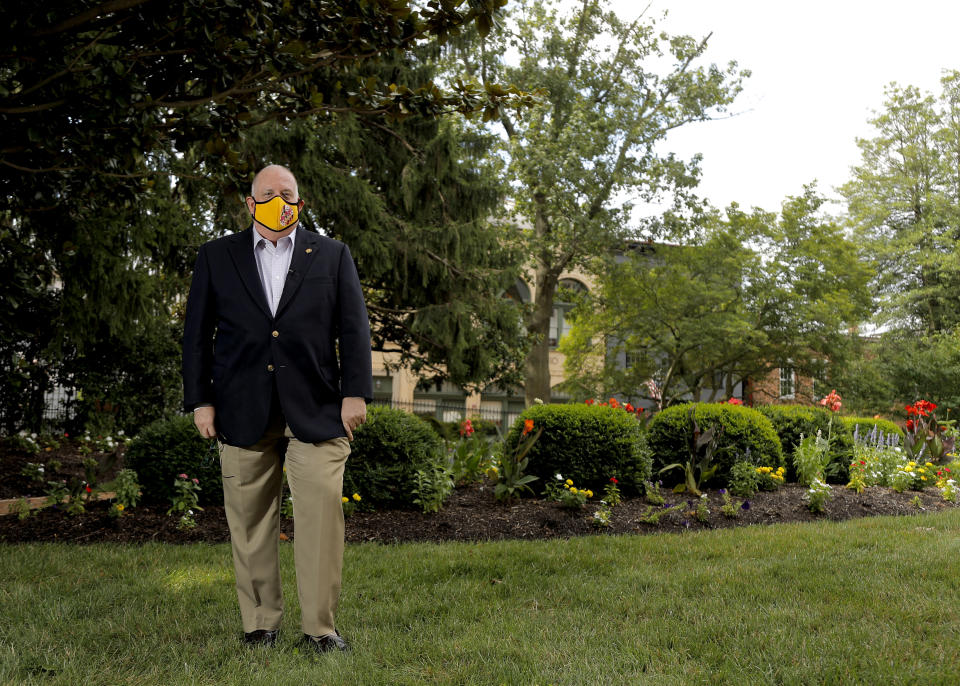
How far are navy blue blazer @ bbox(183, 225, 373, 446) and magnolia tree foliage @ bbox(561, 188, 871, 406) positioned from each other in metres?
17.7

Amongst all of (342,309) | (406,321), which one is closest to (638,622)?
(342,309)

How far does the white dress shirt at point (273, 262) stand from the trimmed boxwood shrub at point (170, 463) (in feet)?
12.4

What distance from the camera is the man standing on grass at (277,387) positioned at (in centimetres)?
332

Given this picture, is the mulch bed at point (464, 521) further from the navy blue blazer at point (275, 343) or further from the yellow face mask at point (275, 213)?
the yellow face mask at point (275, 213)

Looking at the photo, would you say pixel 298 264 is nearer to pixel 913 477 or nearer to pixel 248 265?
pixel 248 265

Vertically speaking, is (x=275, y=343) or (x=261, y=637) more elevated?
(x=275, y=343)

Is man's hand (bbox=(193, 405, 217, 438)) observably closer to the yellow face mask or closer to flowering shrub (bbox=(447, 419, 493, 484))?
the yellow face mask

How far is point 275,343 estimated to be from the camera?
3379 mm

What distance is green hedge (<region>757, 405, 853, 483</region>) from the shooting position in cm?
984

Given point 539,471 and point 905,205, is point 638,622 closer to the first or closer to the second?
point 539,471

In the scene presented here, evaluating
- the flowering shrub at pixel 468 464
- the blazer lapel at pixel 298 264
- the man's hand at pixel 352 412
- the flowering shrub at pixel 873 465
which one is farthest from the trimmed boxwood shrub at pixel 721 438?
the blazer lapel at pixel 298 264

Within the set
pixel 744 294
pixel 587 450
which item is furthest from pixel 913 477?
pixel 744 294

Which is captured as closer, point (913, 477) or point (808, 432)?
point (913, 477)

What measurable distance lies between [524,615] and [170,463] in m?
4.27
